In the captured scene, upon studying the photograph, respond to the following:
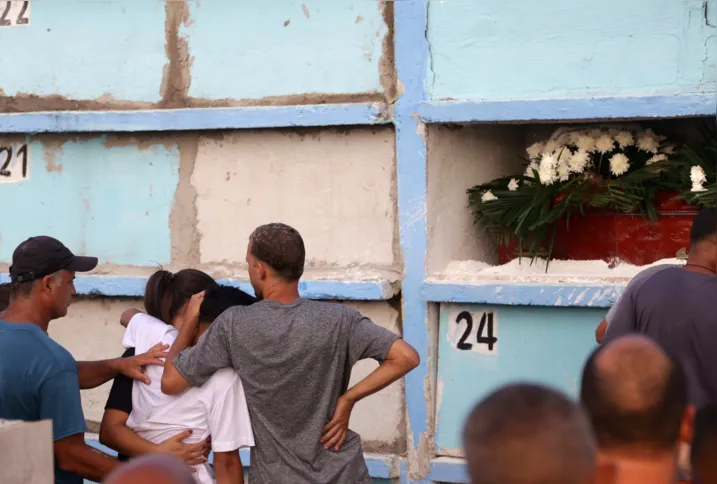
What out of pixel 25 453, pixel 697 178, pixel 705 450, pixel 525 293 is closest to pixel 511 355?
pixel 525 293

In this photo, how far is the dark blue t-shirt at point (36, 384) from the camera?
392 cm

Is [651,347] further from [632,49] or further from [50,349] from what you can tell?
[632,49]

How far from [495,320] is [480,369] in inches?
10.7

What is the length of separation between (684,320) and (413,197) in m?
1.86

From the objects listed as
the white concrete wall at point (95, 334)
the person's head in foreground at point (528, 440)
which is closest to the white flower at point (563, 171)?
the white concrete wall at point (95, 334)

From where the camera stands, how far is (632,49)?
5.23 m

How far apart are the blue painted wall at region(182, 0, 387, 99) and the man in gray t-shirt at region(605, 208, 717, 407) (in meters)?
2.02

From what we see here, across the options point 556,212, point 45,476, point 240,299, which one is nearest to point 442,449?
point 556,212

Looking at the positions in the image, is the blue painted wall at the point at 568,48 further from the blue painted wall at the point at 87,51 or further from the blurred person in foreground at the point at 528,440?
the blurred person in foreground at the point at 528,440

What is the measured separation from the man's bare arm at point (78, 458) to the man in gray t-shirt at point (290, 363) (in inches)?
14.3

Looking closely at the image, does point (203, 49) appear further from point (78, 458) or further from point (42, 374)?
point (78, 458)

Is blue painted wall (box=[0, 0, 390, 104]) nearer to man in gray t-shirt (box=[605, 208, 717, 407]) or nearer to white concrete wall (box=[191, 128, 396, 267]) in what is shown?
white concrete wall (box=[191, 128, 396, 267])

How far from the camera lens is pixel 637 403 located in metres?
2.69

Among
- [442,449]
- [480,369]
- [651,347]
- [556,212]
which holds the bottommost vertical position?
[442,449]
